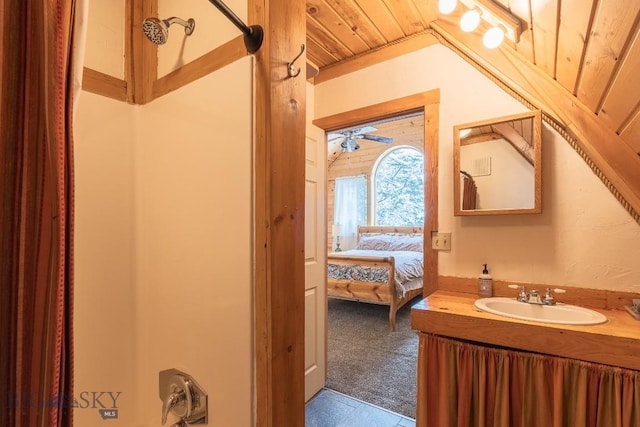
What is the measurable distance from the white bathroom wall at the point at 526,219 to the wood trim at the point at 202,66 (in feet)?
4.50

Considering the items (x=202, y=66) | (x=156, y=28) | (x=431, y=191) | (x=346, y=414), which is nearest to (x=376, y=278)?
(x=346, y=414)

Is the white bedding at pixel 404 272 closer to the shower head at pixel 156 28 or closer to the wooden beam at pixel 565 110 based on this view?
the wooden beam at pixel 565 110

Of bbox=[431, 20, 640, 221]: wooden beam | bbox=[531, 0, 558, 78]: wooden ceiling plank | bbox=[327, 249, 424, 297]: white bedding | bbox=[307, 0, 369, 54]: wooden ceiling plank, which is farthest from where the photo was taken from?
bbox=[327, 249, 424, 297]: white bedding

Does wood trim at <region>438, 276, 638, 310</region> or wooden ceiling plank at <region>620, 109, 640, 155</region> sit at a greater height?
wooden ceiling plank at <region>620, 109, 640, 155</region>

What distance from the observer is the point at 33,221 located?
1.50 feet

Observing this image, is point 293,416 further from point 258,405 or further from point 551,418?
point 551,418

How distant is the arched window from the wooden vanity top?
14.8 feet

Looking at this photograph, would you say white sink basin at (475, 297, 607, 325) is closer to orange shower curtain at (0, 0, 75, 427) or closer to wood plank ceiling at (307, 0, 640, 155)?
wood plank ceiling at (307, 0, 640, 155)

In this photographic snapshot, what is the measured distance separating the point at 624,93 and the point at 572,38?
0.95ft

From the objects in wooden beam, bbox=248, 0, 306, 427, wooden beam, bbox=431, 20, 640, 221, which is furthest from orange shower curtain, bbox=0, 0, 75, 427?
wooden beam, bbox=431, 20, 640, 221

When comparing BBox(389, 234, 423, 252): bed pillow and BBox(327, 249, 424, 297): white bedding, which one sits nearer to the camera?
BBox(327, 249, 424, 297): white bedding

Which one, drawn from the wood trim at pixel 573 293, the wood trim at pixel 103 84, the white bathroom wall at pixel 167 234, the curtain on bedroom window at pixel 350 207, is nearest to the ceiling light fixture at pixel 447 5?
the white bathroom wall at pixel 167 234

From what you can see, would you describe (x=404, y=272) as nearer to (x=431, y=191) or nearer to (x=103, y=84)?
(x=431, y=191)

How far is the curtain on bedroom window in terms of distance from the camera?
6.51m
